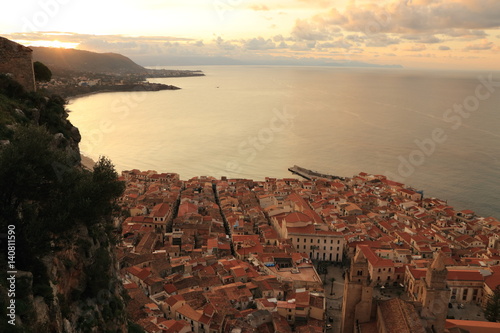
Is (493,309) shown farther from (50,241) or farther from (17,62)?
(17,62)

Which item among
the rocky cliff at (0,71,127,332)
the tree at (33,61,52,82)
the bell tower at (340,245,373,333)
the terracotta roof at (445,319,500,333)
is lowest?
the terracotta roof at (445,319,500,333)

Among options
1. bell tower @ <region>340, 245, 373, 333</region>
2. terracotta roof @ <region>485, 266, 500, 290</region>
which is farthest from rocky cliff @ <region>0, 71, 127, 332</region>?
terracotta roof @ <region>485, 266, 500, 290</region>

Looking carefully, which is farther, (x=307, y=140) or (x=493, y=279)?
(x=307, y=140)

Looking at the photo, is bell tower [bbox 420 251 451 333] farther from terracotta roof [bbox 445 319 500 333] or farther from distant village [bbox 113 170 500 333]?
terracotta roof [bbox 445 319 500 333]

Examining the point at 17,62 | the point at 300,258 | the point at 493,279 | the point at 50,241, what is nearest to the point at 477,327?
the point at 493,279

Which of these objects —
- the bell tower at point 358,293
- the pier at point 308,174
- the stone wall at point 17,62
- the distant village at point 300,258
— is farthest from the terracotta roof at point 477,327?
the pier at point 308,174

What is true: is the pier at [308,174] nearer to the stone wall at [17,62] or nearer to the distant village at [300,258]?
the distant village at [300,258]
